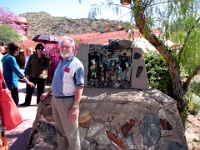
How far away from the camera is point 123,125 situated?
13.8 ft

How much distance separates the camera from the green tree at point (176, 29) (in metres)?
4.70

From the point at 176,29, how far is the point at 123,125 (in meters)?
1.95

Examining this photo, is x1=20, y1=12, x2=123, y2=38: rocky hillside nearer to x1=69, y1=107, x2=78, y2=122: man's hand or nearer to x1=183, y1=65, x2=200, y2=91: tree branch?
x1=183, y1=65, x2=200, y2=91: tree branch

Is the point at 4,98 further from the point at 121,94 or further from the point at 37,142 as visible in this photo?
the point at 121,94

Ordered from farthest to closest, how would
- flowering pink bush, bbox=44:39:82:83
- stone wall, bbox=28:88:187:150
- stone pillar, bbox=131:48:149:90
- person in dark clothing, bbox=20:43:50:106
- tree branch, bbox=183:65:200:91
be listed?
flowering pink bush, bbox=44:39:82:83 < person in dark clothing, bbox=20:43:50:106 < tree branch, bbox=183:65:200:91 < stone pillar, bbox=131:48:149:90 < stone wall, bbox=28:88:187:150

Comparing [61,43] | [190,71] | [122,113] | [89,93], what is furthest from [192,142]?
[61,43]

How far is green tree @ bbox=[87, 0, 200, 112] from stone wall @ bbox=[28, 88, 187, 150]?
4.20ft

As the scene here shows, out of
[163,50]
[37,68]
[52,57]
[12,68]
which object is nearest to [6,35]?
[52,57]

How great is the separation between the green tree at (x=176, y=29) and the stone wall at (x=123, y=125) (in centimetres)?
128

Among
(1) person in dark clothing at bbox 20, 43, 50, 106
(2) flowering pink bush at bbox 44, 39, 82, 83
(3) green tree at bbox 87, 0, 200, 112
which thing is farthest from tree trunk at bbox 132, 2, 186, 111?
(2) flowering pink bush at bbox 44, 39, 82, 83

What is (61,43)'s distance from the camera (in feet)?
11.1

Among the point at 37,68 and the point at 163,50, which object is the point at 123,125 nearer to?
the point at 163,50

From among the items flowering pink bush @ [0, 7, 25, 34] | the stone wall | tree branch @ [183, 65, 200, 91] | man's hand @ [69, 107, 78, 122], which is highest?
flowering pink bush @ [0, 7, 25, 34]

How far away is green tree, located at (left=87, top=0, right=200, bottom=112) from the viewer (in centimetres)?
470
